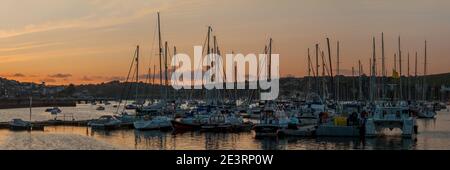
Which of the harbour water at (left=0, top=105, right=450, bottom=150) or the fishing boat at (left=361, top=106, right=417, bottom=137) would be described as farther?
the fishing boat at (left=361, top=106, right=417, bottom=137)

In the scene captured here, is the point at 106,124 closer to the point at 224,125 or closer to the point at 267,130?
the point at 224,125

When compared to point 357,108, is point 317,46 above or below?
above

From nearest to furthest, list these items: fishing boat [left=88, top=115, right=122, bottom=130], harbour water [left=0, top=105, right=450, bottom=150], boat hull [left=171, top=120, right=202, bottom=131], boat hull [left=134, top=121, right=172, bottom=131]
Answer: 1. harbour water [left=0, top=105, right=450, bottom=150]
2. boat hull [left=171, top=120, right=202, bottom=131]
3. boat hull [left=134, top=121, right=172, bottom=131]
4. fishing boat [left=88, top=115, right=122, bottom=130]

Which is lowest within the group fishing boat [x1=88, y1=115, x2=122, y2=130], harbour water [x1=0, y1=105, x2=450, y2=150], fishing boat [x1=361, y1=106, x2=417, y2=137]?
harbour water [x1=0, y1=105, x2=450, y2=150]

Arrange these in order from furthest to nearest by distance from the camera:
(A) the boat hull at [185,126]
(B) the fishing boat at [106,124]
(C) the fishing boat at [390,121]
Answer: (B) the fishing boat at [106,124] → (A) the boat hull at [185,126] → (C) the fishing boat at [390,121]

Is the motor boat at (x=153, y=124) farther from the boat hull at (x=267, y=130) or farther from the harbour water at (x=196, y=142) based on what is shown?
the boat hull at (x=267, y=130)

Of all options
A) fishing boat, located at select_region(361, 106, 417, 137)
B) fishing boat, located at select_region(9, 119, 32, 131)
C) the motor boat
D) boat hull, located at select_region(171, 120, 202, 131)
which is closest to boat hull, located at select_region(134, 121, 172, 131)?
the motor boat

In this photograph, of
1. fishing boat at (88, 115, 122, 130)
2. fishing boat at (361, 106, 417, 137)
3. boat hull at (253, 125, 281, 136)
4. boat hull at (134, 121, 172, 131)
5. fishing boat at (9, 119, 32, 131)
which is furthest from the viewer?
fishing boat at (88, 115, 122, 130)

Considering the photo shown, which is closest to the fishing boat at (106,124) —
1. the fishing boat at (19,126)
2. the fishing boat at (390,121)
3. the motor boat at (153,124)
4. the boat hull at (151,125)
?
the motor boat at (153,124)

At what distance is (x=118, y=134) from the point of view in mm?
57375

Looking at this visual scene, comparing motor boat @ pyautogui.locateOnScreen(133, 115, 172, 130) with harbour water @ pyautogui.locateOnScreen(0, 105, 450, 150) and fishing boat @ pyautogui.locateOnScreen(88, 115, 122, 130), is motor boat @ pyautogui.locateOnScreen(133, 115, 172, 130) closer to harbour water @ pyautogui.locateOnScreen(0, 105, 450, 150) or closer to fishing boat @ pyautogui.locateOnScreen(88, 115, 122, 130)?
harbour water @ pyautogui.locateOnScreen(0, 105, 450, 150)
